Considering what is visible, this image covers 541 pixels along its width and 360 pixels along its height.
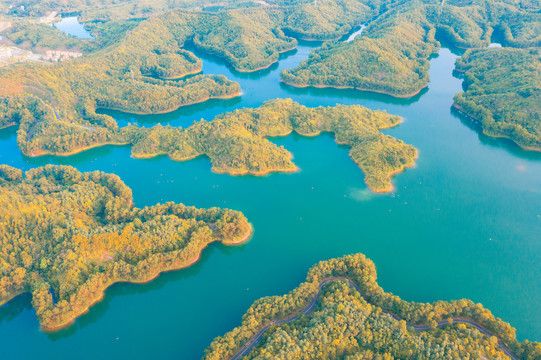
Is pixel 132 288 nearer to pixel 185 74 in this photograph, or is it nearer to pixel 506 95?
pixel 185 74

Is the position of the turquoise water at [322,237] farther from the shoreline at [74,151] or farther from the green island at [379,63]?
the green island at [379,63]

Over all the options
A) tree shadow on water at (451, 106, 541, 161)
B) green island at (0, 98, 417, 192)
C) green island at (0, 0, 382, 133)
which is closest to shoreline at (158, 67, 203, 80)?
green island at (0, 0, 382, 133)

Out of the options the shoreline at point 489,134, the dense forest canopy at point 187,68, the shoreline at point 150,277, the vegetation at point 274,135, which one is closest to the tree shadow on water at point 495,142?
the shoreline at point 489,134

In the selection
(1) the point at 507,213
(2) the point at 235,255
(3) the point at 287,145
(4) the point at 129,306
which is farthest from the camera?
(3) the point at 287,145

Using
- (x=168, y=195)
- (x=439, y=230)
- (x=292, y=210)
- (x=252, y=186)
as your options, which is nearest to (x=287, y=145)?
(x=252, y=186)

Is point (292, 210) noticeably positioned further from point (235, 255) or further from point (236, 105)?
point (236, 105)

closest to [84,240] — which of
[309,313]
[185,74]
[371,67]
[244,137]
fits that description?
[309,313]
